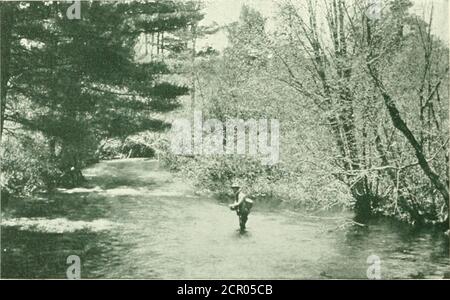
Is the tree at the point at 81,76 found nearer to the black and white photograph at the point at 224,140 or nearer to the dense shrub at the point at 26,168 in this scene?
the black and white photograph at the point at 224,140

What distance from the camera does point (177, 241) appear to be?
802 cm

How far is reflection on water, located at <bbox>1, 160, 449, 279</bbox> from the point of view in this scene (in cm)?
745

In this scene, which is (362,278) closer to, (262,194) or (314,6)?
(262,194)

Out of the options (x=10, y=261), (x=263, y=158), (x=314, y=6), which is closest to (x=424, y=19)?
(x=314, y=6)

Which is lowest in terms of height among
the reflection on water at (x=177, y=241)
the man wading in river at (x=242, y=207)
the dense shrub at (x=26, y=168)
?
the reflection on water at (x=177, y=241)

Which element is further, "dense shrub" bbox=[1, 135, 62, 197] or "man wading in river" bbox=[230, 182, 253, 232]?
"man wading in river" bbox=[230, 182, 253, 232]

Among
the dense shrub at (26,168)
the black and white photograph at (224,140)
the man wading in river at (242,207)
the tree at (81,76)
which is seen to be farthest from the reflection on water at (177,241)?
the tree at (81,76)

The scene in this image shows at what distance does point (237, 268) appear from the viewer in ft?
24.4

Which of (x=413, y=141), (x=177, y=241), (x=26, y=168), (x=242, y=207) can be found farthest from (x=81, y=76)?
(x=413, y=141)

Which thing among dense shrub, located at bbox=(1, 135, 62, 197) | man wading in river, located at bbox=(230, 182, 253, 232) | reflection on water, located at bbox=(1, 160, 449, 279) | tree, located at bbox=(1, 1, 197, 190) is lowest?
reflection on water, located at bbox=(1, 160, 449, 279)

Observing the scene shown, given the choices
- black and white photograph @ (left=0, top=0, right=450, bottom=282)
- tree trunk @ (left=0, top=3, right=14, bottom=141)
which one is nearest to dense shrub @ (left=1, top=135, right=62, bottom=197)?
black and white photograph @ (left=0, top=0, right=450, bottom=282)

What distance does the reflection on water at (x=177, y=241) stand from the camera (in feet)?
24.5

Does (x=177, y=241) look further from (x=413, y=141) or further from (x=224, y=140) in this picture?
(x=413, y=141)

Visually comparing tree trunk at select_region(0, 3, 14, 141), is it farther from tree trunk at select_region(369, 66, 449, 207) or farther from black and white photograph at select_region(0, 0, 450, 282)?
tree trunk at select_region(369, 66, 449, 207)
